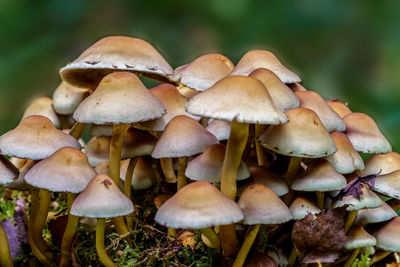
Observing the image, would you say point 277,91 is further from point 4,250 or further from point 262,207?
point 4,250

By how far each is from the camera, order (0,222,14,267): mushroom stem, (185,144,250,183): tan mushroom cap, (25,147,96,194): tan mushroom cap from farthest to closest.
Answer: (0,222,14,267): mushroom stem < (185,144,250,183): tan mushroom cap < (25,147,96,194): tan mushroom cap

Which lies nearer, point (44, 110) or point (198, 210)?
point (198, 210)

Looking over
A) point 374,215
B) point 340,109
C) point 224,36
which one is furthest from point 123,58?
point 224,36

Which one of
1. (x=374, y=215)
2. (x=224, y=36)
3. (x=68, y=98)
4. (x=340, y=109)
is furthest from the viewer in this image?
(x=224, y=36)

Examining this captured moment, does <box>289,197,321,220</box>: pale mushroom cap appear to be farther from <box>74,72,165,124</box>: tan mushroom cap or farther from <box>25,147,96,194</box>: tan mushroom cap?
<box>25,147,96,194</box>: tan mushroom cap

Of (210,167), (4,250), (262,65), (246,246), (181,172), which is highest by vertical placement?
(262,65)

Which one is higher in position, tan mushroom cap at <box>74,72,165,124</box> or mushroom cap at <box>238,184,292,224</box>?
tan mushroom cap at <box>74,72,165,124</box>

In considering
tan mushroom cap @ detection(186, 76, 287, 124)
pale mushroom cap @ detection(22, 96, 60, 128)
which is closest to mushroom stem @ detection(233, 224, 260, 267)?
tan mushroom cap @ detection(186, 76, 287, 124)

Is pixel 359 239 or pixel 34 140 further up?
pixel 34 140
